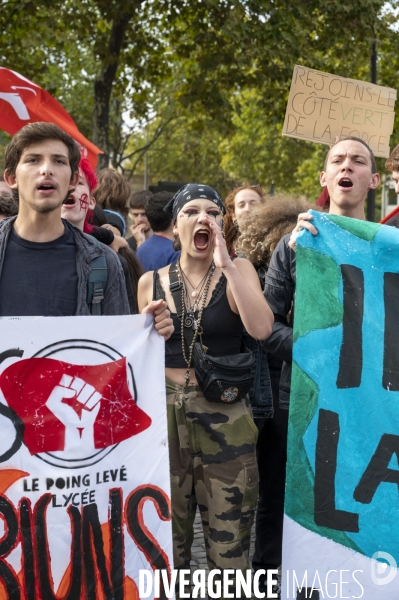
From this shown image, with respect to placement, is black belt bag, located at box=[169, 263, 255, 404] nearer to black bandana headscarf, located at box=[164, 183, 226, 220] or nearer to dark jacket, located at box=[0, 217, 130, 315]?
dark jacket, located at box=[0, 217, 130, 315]

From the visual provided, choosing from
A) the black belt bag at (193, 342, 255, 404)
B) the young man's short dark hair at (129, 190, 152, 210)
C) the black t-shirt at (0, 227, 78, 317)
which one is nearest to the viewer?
the black t-shirt at (0, 227, 78, 317)

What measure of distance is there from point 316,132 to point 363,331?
239 cm

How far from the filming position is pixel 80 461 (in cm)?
293

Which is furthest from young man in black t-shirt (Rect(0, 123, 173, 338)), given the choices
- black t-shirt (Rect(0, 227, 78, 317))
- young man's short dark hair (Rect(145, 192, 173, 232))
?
young man's short dark hair (Rect(145, 192, 173, 232))

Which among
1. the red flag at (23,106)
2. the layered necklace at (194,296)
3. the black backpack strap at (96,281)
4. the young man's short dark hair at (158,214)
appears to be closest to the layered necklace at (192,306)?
the layered necklace at (194,296)

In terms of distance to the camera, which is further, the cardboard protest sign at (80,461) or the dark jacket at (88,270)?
the dark jacket at (88,270)

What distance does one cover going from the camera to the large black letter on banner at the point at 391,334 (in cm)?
321

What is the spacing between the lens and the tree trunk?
12.0 meters

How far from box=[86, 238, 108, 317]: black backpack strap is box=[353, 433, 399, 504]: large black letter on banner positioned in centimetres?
119

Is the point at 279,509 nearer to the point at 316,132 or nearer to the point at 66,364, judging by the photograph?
the point at 66,364

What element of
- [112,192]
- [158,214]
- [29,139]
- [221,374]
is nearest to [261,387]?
[221,374]

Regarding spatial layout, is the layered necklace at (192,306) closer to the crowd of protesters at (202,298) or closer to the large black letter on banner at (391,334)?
the crowd of protesters at (202,298)

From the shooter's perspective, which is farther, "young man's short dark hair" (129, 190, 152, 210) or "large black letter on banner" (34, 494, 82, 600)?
"young man's short dark hair" (129, 190, 152, 210)

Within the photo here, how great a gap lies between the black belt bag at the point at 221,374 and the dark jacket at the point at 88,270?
1.25 feet
